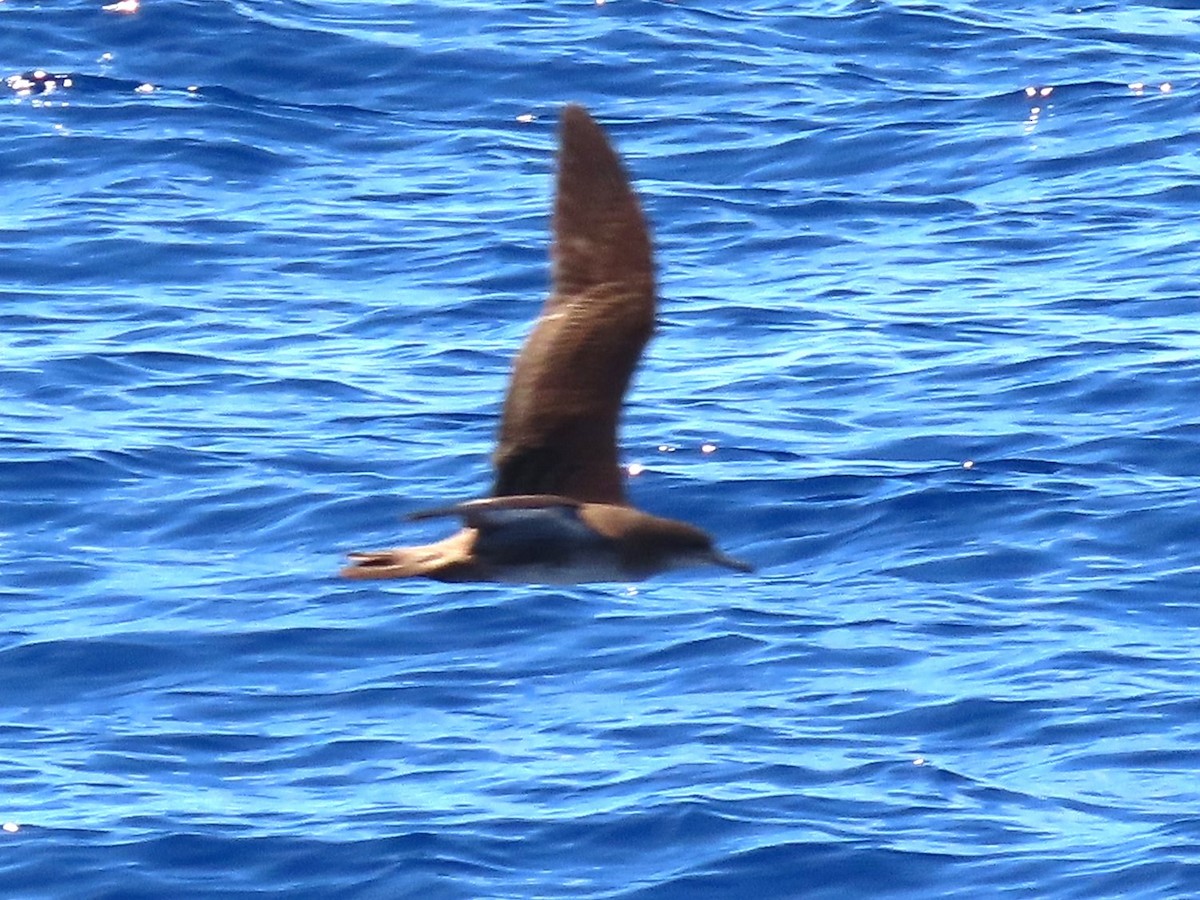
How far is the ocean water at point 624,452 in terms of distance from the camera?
9.64 metres

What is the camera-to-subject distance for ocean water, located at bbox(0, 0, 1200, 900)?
31.6 ft

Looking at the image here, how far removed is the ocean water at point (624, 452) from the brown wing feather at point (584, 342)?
2008mm

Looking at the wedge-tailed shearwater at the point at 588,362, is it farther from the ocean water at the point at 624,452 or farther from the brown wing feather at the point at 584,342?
the ocean water at the point at 624,452

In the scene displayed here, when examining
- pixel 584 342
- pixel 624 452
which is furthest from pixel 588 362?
pixel 624 452

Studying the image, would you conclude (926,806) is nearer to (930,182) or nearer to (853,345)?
(853,345)

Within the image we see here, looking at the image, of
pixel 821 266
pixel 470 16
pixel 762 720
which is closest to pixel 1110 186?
pixel 821 266

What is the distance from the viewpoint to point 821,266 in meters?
14.4

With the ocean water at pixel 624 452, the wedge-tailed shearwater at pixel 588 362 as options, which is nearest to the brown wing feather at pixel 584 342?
the wedge-tailed shearwater at pixel 588 362

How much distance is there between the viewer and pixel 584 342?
7672 mm

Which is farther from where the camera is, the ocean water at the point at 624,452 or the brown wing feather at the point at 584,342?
the ocean water at the point at 624,452

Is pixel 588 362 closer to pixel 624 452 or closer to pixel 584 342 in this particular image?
pixel 584 342

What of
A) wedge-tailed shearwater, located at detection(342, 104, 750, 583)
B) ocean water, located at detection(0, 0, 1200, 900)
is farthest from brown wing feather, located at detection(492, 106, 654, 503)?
ocean water, located at detection(0, 0, 1200, 900)

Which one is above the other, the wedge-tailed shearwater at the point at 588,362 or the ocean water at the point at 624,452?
the wedge-tailed shearwater at the point at 588,362

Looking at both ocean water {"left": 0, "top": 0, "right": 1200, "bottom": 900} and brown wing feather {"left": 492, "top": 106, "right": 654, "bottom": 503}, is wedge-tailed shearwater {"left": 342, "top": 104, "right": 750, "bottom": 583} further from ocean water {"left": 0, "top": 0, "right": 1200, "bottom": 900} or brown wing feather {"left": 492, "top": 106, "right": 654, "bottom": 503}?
ocean water {"left": 0, "top": 0, "right": 1200, "bottom": 900}
